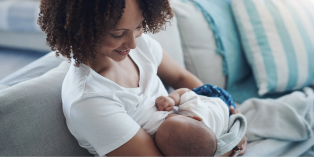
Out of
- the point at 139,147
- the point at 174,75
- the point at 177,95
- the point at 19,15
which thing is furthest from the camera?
the point at 19,15

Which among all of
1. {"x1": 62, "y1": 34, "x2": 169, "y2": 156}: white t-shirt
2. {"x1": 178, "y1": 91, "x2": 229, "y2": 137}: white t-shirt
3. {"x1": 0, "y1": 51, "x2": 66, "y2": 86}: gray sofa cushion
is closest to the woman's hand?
{"x1": 178, "y1": 91, "x2": 229, "y2": 137}: white t-shirt

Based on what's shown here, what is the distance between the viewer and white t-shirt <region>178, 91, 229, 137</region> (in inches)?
39.3

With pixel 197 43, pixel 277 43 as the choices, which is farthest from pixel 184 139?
Result: pixel 277 43

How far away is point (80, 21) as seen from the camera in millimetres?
722

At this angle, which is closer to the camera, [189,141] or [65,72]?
[189,141]

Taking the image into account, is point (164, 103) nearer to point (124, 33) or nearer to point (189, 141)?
point (189, 141)

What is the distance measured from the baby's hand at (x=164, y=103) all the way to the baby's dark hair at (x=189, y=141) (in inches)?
5.5

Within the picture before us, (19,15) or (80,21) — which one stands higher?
(80,21)

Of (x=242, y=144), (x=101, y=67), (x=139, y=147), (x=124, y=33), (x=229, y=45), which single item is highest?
(x=124, y=33)

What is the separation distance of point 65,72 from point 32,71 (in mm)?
152

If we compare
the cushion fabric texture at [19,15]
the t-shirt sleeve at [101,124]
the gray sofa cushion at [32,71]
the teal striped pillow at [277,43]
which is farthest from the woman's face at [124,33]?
the cushion fabric texture at [19,15]

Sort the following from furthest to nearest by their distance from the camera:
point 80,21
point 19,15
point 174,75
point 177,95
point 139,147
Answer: point 19,15, point 174,75, point 177,95, point 139,147, point 80,21

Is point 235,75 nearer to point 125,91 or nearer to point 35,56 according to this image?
point 125,91

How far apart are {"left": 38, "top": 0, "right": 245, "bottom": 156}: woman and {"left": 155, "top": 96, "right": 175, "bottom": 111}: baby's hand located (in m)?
0.08
